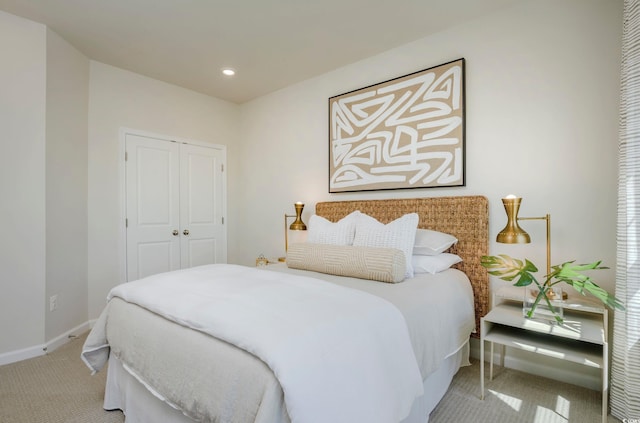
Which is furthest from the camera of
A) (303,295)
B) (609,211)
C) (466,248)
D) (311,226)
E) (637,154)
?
(311,226)

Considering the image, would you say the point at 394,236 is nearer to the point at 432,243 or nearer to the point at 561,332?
the point at 432,243

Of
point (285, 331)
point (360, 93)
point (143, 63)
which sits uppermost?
point (143, 63)

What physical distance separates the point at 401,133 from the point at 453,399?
83.6 inches

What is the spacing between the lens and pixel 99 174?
339cm

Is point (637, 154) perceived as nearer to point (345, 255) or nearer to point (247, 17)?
point (345, 255)

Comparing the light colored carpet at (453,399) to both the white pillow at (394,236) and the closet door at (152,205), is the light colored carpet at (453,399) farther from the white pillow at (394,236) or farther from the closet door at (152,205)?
the closet door at (152,205)

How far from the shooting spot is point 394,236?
2377mm

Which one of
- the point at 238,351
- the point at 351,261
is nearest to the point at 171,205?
the point at 351,261

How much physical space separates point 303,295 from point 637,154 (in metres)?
1.86

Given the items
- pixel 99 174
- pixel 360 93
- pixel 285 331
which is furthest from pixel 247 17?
pixel 285 331

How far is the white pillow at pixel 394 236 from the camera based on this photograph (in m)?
2.33

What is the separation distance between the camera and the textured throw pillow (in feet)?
6.92

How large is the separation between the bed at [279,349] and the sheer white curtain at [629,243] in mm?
791

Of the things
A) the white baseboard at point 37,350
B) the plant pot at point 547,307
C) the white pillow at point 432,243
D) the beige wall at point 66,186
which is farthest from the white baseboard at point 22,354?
the plant pot at point 547,307
